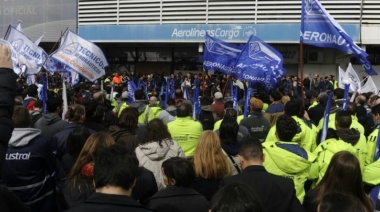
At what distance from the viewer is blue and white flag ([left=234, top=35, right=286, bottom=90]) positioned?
1088 centimetres

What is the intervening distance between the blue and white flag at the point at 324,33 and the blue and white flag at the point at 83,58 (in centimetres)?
446

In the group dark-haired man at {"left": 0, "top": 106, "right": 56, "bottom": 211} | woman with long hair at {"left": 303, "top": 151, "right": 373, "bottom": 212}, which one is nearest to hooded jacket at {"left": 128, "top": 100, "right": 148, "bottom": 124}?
dark-haired man at {"left": 0, "top": 106, "right": 56, "bottom": 211}

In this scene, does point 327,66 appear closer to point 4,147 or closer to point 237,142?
point 237,142

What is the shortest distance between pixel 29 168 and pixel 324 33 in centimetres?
562

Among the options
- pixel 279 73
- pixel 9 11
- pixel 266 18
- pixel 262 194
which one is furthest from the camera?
pixel 9 11

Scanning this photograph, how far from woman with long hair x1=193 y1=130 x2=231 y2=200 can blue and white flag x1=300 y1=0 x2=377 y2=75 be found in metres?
4.36

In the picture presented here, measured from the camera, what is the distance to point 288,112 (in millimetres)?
7078

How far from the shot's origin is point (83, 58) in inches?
437

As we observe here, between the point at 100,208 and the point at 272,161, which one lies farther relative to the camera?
the point at 272,161

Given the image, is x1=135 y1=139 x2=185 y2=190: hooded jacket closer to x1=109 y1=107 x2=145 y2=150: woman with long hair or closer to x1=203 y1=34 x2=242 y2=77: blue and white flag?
x1=109 y1=107 x2=145 y2=150: woman with long hair

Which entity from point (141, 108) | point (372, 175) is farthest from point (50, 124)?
point (372, 175)

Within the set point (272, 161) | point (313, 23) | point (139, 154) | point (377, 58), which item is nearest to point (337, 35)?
point (313, 23)

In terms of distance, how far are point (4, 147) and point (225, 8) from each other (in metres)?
27.9

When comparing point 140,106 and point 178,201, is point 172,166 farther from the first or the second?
point 140,106
